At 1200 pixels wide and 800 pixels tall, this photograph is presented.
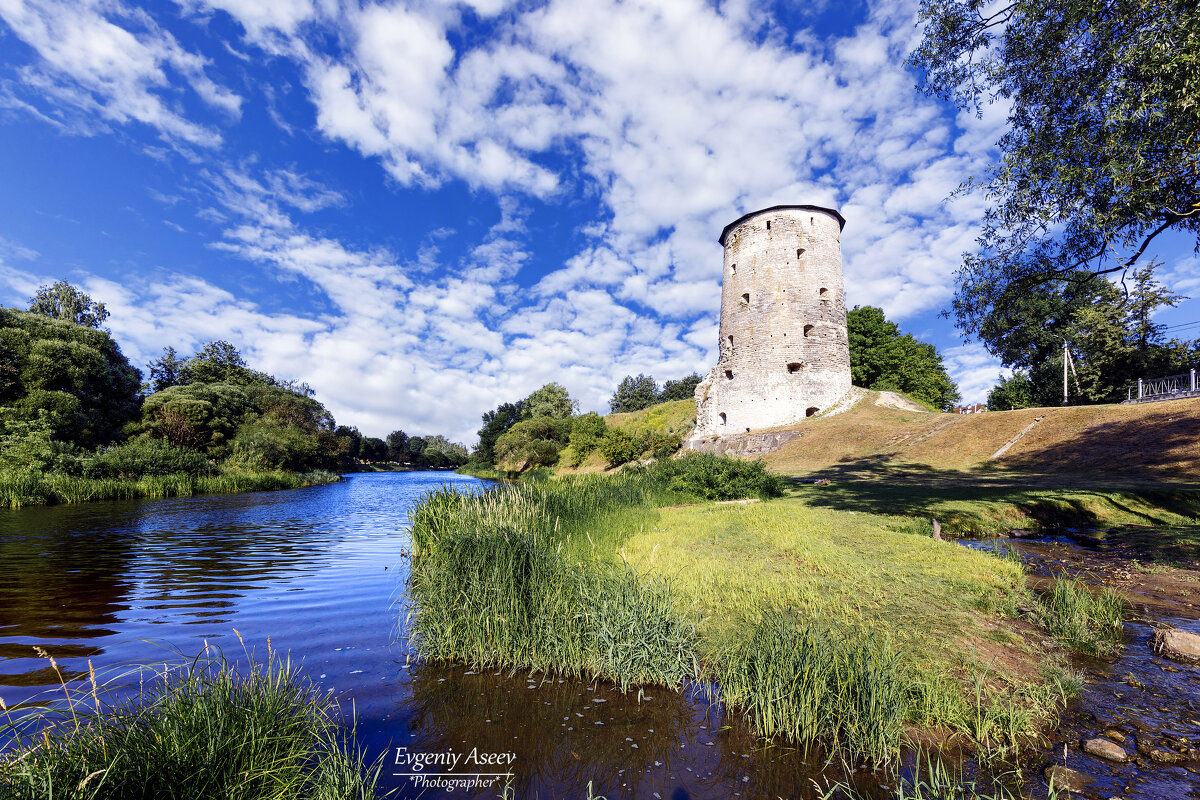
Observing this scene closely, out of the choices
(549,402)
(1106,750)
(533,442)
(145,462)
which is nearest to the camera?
(1106,750)

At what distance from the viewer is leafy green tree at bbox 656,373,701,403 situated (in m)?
83.0

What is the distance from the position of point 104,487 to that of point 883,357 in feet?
171

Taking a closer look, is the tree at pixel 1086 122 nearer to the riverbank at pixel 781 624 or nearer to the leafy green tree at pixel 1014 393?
the riverbank at pixel 781 624

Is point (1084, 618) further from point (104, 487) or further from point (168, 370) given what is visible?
point (168, 370)

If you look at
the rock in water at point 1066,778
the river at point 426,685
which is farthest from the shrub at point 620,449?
the rock in water at point 1066,778

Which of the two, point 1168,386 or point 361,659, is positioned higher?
point 1168,386

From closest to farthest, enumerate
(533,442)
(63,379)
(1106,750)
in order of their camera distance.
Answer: (1106,750) < (63,379) < (533,442)

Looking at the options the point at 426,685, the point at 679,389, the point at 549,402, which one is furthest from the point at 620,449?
the point at 679,389

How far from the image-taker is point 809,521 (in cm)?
1145

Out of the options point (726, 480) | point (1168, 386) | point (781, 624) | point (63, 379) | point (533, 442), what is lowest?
point (781, 624)

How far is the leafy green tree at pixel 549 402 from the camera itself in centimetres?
7238

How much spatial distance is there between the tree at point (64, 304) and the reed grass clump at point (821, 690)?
5965 cm

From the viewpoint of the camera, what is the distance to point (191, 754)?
260cm

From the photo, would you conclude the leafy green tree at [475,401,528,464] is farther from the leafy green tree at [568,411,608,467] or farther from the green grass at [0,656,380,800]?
the green grass at [0,656,380,800]
